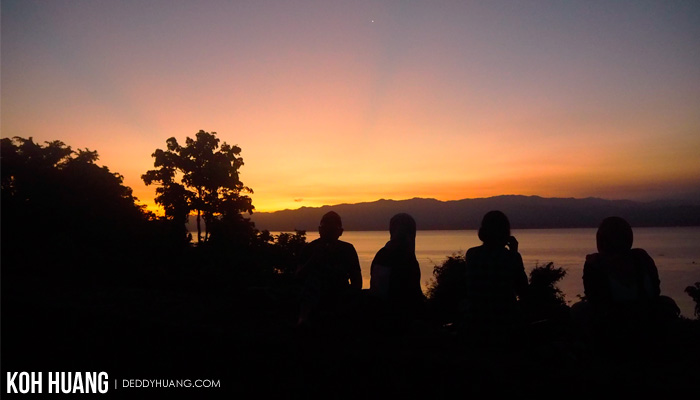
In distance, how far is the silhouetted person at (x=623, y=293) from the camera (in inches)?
135

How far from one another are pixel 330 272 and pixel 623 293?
255 centimetres

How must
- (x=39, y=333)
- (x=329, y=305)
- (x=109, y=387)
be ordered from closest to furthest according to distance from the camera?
(x=109, y=387), (x=329, y=305), (x=39, y=333)

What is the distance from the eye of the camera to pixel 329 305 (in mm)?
4344

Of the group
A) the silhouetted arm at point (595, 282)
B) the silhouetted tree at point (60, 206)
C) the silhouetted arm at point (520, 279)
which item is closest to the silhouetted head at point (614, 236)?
the silhouetted arm at point (595, 282)

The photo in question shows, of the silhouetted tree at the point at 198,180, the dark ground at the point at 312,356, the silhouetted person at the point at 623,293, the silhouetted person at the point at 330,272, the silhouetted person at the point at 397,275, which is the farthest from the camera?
the silhouetted tree at the point at 198,180

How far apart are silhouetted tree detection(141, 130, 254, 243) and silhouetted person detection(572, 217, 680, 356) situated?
119ft

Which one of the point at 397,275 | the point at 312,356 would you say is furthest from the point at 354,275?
the point at 312,356

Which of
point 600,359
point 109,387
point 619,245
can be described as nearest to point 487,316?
point 600,359

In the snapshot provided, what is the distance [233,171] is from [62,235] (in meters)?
21.4

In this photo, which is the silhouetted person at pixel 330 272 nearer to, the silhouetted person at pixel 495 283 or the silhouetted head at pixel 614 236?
the silhouetted person at pixel 495 283

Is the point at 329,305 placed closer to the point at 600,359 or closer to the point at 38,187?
the point at 600,359

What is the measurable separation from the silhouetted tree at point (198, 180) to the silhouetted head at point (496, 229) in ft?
118

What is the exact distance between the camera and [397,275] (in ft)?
13.8

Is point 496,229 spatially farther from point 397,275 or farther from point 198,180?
point 198,180
